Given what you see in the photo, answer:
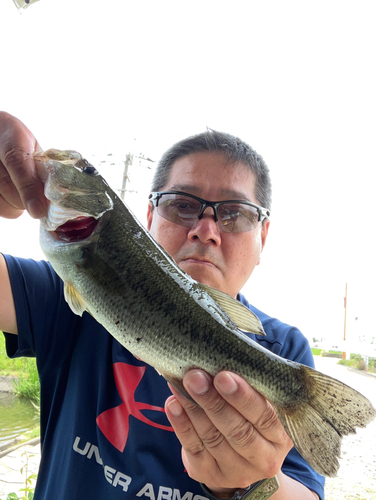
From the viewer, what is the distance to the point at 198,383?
4.57 feet

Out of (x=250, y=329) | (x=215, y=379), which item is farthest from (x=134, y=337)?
(x=250, y=329)

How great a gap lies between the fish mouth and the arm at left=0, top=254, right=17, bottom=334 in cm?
65

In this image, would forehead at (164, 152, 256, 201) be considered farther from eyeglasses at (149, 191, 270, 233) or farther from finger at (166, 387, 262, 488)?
finger at (166, 387, 262, 488)

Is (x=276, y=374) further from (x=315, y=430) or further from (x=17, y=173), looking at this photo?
(x=17, y=173)

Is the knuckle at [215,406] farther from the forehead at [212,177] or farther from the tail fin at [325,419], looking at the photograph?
the forehead at [212,177]

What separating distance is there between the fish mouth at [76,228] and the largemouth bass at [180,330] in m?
0.04

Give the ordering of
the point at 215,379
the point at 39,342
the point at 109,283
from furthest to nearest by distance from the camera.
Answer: the point at 39,342
the point at 109,283
the point at 215,379

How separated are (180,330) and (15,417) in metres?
8.74

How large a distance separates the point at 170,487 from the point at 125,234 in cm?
146

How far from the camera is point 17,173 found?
149 cm

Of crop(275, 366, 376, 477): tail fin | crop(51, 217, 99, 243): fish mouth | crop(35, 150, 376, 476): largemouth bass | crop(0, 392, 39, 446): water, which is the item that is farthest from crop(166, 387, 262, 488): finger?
crop(0, 392, 39, 446): water

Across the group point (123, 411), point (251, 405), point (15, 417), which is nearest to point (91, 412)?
point (123, 411)

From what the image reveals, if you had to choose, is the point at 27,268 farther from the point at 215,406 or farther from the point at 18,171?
the point at 215,406

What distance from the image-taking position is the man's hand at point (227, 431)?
4.61 ft
